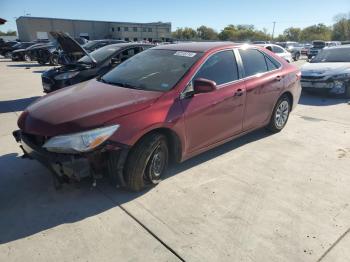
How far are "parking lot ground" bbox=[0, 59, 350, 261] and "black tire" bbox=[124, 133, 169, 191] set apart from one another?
164mm

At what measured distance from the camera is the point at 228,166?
424cm

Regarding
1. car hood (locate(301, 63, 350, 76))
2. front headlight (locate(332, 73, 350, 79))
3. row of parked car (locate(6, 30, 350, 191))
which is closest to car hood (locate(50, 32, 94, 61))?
row of parked car (locate(6, 30, 350, 191))

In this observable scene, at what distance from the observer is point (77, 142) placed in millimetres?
2922

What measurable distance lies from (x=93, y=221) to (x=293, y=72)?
4.40 m

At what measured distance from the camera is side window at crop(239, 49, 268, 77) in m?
4.64

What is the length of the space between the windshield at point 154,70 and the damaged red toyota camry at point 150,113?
0.04ft

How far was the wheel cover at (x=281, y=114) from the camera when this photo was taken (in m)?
5.48

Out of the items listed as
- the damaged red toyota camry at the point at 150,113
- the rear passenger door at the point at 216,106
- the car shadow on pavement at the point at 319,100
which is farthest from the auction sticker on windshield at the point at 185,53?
the car shadow on pavement at the point at 319,100

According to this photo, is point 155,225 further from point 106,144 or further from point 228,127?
point 228,127

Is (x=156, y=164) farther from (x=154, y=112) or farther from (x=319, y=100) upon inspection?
(x=319, y=100)

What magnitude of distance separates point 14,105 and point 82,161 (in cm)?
605

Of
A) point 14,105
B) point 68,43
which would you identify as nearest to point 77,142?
point 68,43

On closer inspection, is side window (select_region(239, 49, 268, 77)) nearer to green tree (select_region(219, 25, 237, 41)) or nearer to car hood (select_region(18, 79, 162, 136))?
car hood (select_region(18, 79, 162, 136))

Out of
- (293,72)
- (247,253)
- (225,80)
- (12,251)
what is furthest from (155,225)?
(293,72)
